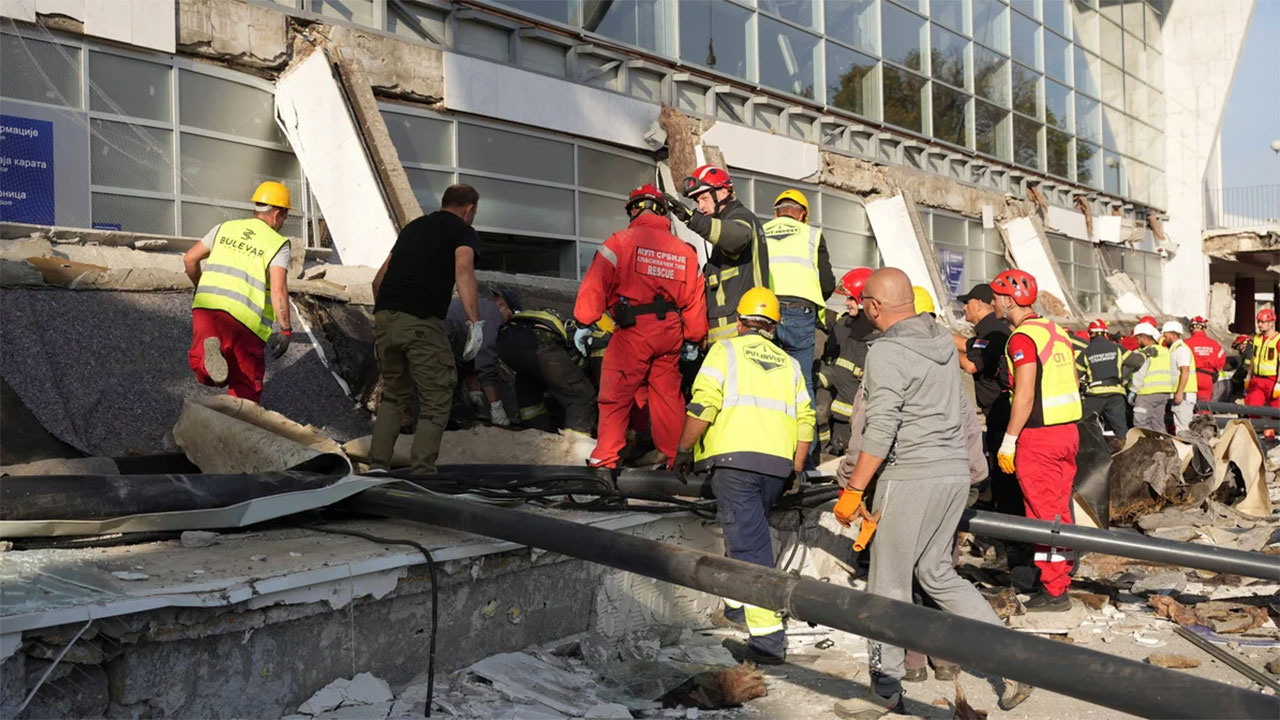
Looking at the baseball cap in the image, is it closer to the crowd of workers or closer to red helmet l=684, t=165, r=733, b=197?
the crowd of workers

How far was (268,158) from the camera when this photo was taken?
10359mm

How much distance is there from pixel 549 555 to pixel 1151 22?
30872mm

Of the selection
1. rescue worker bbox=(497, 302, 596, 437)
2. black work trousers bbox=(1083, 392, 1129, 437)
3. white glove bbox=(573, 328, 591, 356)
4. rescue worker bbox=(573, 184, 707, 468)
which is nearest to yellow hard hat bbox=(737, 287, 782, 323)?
rescue worker bbox=(573, 184, 707, 468)

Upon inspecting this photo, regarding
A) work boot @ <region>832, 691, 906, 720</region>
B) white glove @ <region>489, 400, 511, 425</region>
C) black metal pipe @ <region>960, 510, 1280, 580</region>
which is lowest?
work boot @ <region>832, 691, 906, 720</region>

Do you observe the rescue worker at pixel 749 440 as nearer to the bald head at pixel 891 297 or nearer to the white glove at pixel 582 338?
the bald head at pixel 891 297

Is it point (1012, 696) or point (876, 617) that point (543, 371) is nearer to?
point (1012, 696)

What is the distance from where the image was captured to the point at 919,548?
452cm

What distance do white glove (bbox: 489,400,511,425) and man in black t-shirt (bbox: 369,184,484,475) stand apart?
1.25 metres

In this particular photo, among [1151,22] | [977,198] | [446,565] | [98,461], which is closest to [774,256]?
[446,565]

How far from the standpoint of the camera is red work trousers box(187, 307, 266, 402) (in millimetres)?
6254

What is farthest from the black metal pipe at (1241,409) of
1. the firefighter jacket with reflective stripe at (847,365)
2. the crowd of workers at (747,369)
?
the firefighter jacket with reflective stripe at (847,365)

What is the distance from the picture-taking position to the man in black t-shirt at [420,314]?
5.86 meters

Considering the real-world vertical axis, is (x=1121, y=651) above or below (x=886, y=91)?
below

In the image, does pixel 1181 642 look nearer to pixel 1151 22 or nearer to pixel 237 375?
pixel 237 375
